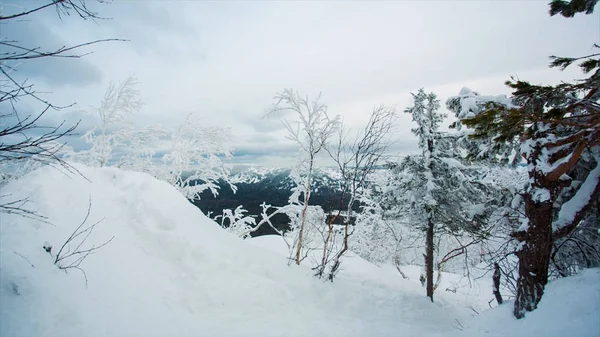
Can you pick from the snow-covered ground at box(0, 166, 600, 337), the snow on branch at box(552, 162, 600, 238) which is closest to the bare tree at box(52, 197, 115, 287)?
the snow-covered ground at box(0, 166, 600, 337)

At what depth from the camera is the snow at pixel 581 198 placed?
3.78m

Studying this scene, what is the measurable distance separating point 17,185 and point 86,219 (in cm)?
208

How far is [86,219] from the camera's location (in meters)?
5.64

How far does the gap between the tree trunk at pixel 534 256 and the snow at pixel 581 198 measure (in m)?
0.27

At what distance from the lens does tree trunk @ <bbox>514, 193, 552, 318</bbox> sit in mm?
3936

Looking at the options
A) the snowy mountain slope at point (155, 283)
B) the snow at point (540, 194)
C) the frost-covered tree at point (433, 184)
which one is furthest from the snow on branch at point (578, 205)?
the frost-covered tree at point (433, 184)

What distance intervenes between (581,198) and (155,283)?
26.0 feet

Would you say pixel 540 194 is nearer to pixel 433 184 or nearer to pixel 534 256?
pixel 534 256

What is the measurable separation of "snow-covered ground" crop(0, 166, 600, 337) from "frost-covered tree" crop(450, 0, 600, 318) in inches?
14.5

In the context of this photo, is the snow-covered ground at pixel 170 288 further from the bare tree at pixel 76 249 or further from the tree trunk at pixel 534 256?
the tree trunk at pixel 534 256

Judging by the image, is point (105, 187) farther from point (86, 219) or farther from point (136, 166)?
point (136, 166)

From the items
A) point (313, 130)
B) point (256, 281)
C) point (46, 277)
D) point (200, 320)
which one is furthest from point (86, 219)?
point (313, 130)

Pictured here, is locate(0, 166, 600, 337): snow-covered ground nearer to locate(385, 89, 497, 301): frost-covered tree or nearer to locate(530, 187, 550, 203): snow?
locate(530, 187, 550, 203): snow

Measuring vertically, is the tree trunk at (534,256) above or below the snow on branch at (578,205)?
below
